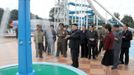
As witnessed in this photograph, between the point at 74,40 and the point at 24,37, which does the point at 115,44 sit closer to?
the point at 74,40

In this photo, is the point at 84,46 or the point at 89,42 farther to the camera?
the point at 84,46

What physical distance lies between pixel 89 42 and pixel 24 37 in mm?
5803

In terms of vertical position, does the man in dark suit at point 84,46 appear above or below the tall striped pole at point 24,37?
below

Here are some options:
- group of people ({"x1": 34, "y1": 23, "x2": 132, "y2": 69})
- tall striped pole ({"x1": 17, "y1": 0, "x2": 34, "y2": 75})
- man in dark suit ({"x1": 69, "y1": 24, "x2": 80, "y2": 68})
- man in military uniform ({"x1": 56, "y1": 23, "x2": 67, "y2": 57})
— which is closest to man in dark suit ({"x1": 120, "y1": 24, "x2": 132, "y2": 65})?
group of people ({"x1": 34, "y1": 23, "x2": 132, "y2": 69})

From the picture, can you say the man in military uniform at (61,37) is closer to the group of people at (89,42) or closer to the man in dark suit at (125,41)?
the group of people at (89,42)

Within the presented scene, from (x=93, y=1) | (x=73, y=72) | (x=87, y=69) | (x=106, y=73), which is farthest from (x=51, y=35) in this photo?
(x=93, y=1)

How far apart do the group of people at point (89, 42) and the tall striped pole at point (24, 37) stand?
3.08 meters

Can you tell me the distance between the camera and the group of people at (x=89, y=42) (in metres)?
7.52

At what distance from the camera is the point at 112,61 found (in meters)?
7.64

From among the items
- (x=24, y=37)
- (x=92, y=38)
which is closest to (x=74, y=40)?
(x=92, y=38)

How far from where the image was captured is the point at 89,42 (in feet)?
33.5

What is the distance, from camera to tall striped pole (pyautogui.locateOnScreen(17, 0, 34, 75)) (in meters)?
4.60

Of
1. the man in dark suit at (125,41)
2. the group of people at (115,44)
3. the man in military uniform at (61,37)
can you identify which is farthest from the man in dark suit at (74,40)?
the man in military uniform at (61,37)

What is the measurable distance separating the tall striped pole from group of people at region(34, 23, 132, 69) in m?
3.08
